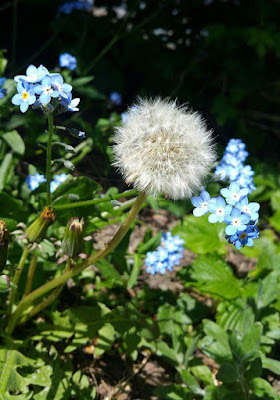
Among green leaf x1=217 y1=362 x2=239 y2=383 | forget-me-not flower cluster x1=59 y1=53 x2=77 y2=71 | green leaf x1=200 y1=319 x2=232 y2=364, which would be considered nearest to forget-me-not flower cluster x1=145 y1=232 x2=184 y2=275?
green leaf x1=200 y1=319 x2=232 y2=364

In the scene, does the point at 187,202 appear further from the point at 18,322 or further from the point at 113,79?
the point at 113,79

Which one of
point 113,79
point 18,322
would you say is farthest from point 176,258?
point 113,79

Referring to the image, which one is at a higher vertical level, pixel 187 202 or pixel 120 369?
pixel 187 202

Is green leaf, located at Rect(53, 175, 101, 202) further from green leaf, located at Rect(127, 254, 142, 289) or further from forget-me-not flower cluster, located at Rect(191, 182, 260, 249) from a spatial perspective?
forget-me-not flower cluster, located at Rect(191, 182, 260, 249)

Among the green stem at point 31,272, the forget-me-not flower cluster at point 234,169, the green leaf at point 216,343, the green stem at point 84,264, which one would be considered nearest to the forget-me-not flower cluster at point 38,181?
the green stem at point 31,272

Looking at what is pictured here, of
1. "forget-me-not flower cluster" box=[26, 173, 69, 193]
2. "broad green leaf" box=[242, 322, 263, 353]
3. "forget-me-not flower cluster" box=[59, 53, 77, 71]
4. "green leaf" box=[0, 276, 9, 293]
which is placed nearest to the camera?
"green leaf" box=[0, 276, 9, 293]

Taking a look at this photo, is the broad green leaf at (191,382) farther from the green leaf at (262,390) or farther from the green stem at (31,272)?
the green stem at (31,272)

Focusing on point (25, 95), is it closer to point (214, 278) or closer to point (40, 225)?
point (40, 225)
